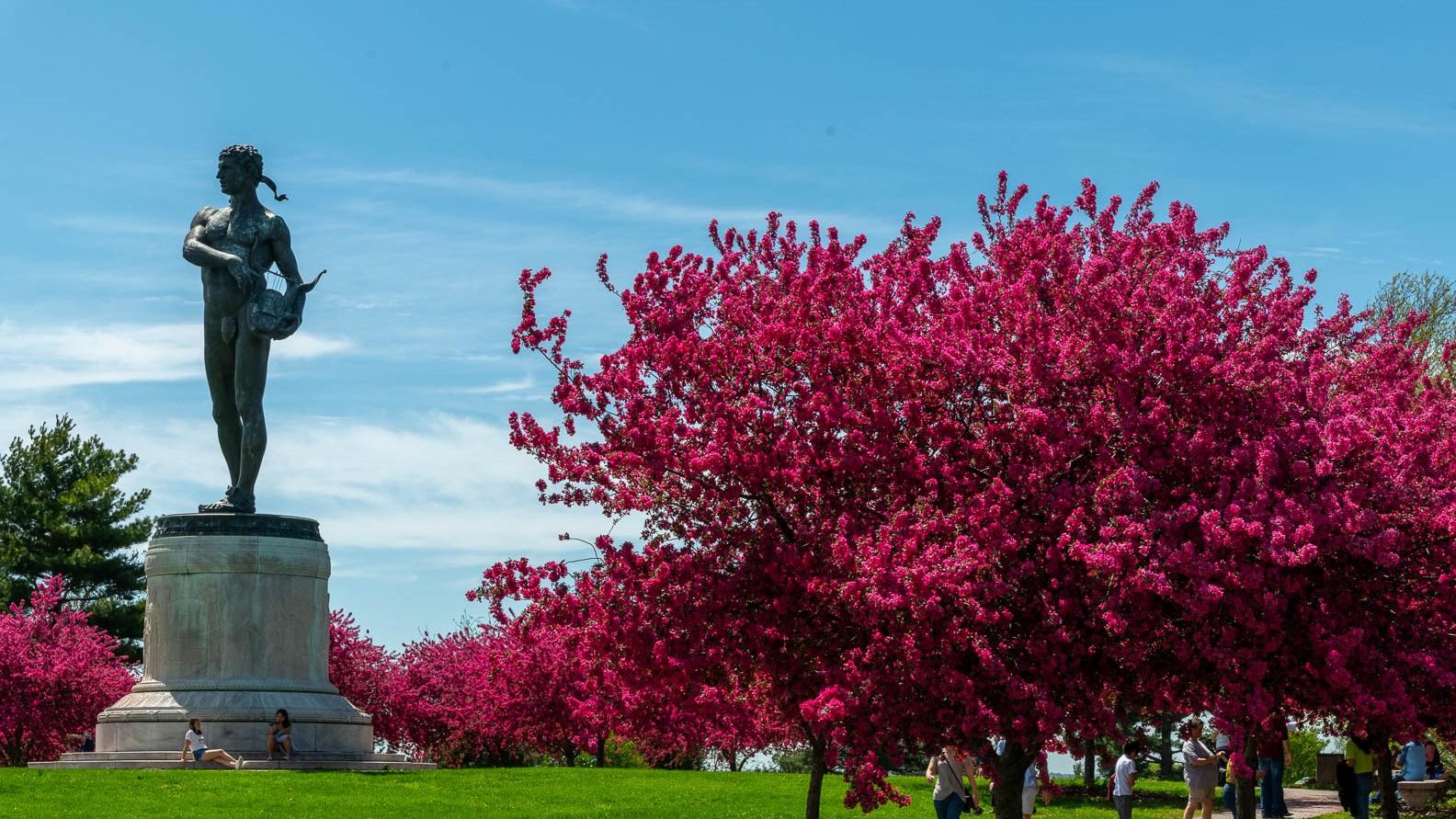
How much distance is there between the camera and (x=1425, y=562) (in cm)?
1253

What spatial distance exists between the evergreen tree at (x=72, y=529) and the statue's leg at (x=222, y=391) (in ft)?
96.0

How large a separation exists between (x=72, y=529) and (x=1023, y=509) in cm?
4853

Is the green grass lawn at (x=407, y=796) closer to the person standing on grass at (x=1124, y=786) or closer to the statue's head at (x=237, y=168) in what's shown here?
the person standing on grass at (x=1124, y=786)

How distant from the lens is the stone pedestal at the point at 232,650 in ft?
79.6

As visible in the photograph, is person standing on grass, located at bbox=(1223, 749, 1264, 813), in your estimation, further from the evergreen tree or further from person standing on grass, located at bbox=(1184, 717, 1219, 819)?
the evergreen tree

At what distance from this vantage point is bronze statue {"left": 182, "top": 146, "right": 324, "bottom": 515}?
1007 inches

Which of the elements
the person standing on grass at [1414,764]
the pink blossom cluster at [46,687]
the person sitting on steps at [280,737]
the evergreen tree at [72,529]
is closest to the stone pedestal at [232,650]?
the person sitting on steps at [280,737]

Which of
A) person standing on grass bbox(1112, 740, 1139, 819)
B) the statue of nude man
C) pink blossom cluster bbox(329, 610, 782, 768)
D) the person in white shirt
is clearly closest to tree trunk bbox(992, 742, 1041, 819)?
person standing on grass bbox(1112, 740, 1139, 819)

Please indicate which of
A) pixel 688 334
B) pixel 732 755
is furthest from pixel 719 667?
pixel 732 755

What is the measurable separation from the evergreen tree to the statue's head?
101 feet

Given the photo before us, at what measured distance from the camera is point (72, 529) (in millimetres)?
54719

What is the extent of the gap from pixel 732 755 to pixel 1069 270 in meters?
38.3

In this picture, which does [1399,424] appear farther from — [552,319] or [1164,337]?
[552,319]

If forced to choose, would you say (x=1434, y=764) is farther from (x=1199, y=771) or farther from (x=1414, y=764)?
(x=1199, y=771)
